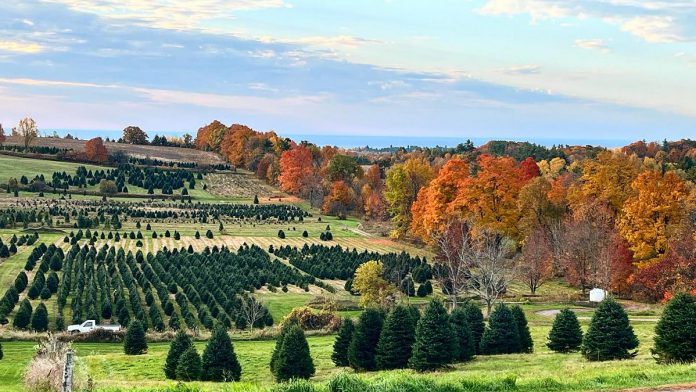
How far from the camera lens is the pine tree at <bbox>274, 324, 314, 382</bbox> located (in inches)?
984

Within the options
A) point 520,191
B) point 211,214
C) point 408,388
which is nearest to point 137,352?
point 408,388

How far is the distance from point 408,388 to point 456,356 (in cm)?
1207

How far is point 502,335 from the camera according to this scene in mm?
28234

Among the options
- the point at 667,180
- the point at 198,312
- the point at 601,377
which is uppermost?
the point at 667,180

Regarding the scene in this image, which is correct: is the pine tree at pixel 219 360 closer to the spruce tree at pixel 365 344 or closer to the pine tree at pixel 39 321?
the spruce tree at pixel 365 344

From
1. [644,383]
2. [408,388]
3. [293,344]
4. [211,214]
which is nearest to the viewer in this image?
[408,388]

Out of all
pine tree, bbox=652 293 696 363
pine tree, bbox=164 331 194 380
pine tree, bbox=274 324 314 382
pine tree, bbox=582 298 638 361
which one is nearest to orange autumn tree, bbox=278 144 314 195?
pine tree, bbox=164 331 194 380

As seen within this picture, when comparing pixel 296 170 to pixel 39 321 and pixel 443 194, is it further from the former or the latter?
pixel 39 321

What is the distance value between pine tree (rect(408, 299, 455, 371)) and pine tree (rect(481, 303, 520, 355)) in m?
4.11

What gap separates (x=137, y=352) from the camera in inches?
1278

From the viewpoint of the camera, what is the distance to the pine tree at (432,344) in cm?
2415

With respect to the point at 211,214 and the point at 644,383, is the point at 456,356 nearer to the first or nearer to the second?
the point at 644,383

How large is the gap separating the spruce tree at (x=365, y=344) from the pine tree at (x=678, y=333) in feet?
30.9

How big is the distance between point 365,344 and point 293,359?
2855 millimetres
